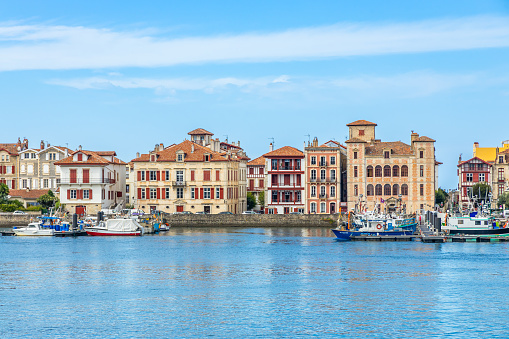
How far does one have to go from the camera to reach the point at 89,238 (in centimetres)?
9244

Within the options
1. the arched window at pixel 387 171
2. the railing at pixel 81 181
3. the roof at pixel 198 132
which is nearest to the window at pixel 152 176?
the railing at pixel 81 181

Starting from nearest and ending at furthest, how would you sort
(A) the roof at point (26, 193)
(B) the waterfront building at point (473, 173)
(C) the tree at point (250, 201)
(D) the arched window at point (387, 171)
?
(D) the arched window at point (387, 171) → (A) the roof at point (26, 193) → (C) the tree at point (250, 201) → (B) the waterfront building at point (473, 173)

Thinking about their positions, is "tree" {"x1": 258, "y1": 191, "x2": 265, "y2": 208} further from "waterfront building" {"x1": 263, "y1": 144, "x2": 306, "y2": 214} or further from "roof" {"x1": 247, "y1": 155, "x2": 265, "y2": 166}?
"waterfront building" {"x1": 263, "y1": 144, "x2": 306, "y2": 214}

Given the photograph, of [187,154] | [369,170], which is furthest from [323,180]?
[187,154]

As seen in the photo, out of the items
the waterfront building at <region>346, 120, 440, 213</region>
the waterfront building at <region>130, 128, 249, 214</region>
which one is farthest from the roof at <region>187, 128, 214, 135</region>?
the waterfront building at <region>346, 120, 440, 213</region>

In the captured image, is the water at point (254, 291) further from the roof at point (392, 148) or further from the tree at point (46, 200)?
the tree at point (46, 200)

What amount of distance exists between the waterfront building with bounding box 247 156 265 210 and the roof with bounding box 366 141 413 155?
23.0m

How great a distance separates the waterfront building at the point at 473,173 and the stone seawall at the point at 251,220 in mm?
30842

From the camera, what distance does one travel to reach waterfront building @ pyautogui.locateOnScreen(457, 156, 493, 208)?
430 feet

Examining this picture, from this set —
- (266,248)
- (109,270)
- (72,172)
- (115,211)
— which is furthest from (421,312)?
(72,172)

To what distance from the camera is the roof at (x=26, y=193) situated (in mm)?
124250

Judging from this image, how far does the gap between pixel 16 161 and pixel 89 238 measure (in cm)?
4240

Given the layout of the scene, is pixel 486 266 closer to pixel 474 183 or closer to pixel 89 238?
pixel 89 238

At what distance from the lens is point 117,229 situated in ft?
315
